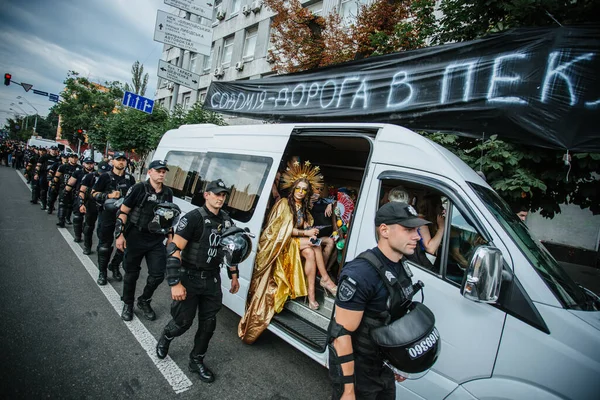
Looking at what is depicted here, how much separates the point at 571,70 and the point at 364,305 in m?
3.01

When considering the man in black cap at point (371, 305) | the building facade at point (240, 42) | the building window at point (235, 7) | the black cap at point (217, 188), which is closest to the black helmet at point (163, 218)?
the black cap at point (217, 188)

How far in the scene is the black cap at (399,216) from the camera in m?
1.70

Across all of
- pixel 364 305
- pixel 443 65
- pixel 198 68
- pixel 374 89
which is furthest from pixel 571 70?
pixel 198 68

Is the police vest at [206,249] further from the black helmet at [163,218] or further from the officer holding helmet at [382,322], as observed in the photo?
the officer holding helmet at [382,322]

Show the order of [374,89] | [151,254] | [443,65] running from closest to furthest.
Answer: [443,65]
[151,254]
[374,89]

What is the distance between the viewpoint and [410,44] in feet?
19.4

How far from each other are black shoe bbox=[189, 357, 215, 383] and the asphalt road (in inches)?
2.1

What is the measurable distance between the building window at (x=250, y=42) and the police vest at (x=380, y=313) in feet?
59.7

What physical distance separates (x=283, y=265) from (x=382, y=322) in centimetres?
208

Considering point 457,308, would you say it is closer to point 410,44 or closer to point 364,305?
point 364,305

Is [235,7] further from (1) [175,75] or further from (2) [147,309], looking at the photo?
(2) [147,309]

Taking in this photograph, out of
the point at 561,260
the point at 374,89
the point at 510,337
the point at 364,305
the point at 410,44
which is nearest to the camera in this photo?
the point at 364,305

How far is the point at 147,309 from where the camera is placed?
370 cm

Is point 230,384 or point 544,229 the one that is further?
point 544,229
